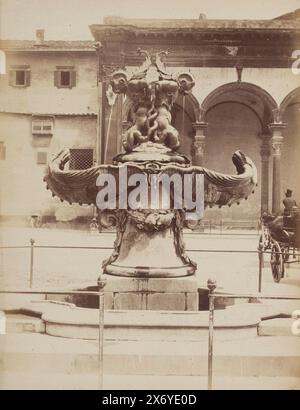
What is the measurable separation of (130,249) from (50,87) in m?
21.7

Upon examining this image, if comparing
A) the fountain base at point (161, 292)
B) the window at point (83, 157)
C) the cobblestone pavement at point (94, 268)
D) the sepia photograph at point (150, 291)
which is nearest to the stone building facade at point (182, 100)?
the window at point (83, 157)

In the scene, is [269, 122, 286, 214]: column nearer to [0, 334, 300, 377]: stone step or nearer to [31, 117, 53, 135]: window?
[31, 117, 53, 135]: window

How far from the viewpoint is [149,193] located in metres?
6.57

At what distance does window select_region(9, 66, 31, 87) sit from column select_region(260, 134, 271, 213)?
10.6m

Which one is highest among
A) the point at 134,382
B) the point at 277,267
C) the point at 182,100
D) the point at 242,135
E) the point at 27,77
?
the point at 27,77

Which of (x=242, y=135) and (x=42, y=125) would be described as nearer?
(x=42, y=125)

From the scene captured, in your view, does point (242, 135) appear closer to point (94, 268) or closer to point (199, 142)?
point (199, 142)

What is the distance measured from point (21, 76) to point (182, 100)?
7.51m

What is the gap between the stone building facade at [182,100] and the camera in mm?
22688

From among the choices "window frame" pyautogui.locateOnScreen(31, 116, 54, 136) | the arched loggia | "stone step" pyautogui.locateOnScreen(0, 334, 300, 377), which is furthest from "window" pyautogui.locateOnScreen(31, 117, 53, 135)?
"stone step" pyautogui.locateOnScreen(0, 334, 300, 377)

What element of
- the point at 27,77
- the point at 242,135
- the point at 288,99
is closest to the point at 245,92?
the point at 288,99

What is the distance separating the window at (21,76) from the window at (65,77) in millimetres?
1265

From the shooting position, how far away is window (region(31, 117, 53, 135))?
1018 inches

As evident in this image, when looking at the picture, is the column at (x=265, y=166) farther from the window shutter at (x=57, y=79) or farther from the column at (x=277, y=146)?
the window shutter at (x=57, y=79)
